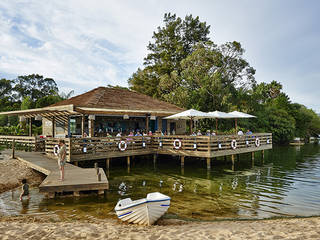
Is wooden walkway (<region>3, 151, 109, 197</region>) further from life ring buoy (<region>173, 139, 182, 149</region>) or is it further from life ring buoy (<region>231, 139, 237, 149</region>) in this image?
life ring buoy (<region>231, 139, 237, 149</region>)

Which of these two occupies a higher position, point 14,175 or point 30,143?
point 30,143

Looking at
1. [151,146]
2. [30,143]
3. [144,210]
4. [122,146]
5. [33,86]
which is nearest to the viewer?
[144,210]

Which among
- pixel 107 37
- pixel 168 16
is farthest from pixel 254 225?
pixel 168 16

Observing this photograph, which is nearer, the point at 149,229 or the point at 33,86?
the point at 149,229

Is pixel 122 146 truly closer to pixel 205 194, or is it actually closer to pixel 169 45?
pixel 205 194

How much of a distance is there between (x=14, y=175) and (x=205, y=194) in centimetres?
878

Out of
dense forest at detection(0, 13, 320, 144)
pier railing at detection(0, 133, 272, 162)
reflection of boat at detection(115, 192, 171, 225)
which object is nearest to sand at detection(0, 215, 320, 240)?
reflection of boat at detection(115, 192, 171, 225)

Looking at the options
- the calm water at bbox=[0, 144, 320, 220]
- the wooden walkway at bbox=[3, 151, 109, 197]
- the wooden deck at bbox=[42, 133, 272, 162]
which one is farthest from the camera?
the wooden deck at bbox=[42, 133, 272, 162]

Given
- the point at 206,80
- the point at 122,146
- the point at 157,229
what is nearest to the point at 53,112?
the point at 122,146

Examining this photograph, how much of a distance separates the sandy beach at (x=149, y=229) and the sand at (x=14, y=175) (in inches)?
157

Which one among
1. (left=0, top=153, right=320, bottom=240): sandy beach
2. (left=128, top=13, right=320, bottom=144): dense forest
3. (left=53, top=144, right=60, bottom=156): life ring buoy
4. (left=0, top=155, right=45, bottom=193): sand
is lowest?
(left=0, top=153, right=320, bottom=240): sandy beach

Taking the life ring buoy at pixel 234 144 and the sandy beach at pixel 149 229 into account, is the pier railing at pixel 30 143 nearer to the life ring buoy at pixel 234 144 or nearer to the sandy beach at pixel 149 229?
the sandy beach at pixel 149 229

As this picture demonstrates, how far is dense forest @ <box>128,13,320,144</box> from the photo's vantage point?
31516mm

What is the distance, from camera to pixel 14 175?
459 inches
